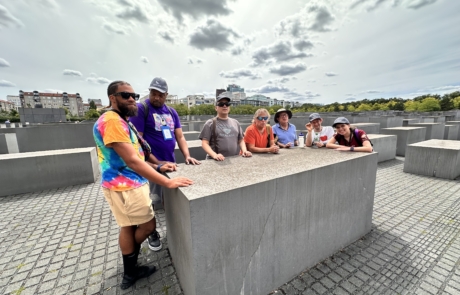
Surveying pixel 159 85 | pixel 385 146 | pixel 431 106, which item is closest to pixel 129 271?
pixel 159 85

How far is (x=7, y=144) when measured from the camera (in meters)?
11.2

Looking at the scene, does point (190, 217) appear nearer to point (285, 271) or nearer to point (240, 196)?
point (240, 196)

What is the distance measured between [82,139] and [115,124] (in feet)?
36.8

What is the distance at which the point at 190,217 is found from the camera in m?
1.73

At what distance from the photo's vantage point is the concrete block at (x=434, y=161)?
6.30m

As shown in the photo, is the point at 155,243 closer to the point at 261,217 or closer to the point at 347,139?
the point at 261,217

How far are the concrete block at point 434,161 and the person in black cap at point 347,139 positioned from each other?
4.86 meters

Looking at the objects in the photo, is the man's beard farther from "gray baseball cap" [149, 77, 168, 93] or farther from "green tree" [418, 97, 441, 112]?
"green tree" [418, 97, 441, 112]

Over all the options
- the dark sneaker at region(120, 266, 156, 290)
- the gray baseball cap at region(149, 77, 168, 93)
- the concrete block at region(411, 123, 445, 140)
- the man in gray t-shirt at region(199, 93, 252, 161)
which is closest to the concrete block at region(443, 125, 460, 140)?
the concrete block at region(411, 123, 445, 140)

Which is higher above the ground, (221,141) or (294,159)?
(221,141)

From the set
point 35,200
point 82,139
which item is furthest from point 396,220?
point 82,139

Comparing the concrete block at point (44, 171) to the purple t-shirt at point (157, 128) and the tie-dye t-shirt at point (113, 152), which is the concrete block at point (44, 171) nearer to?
the purple t-shirt at point (157, 128)

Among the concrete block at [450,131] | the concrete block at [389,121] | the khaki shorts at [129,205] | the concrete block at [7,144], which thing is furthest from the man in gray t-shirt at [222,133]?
the concrete block at [450,131]

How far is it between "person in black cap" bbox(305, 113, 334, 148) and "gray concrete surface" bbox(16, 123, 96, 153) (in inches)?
442
